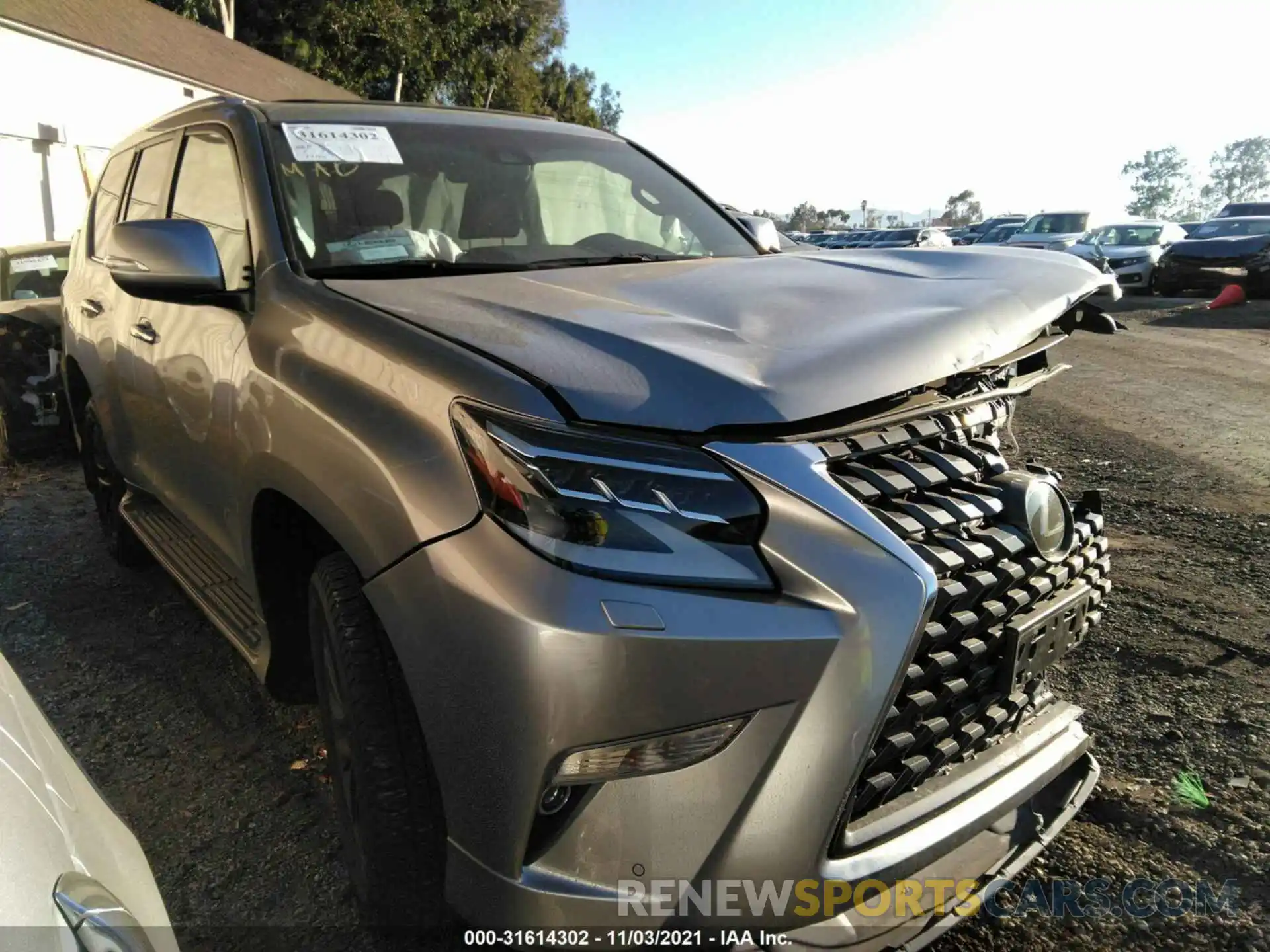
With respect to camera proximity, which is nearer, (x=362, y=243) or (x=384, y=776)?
(x=384, y=776)

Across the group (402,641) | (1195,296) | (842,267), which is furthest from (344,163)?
(1195,296)

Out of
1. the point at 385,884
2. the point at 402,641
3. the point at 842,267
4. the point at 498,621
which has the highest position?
the point at 842,267

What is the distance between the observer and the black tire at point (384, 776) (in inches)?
67.7

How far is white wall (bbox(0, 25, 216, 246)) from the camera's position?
15.2m

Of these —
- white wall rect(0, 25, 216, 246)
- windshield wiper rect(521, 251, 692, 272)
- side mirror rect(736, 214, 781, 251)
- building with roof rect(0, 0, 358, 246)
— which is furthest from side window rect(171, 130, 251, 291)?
white wall rect(0, 25, 216, 246)

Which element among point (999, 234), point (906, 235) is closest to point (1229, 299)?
point (999, 234)

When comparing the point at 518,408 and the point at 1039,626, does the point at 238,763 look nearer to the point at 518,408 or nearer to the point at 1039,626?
the point at 518,408

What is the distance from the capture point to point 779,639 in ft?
4.58

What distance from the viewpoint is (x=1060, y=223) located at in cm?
2180

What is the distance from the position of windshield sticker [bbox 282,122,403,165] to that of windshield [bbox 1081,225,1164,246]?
1999cm

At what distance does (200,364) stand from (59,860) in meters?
1.80

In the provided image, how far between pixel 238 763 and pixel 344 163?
177cm

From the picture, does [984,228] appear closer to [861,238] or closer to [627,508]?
[861,238]

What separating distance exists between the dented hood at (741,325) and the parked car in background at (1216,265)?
15.9 metres
